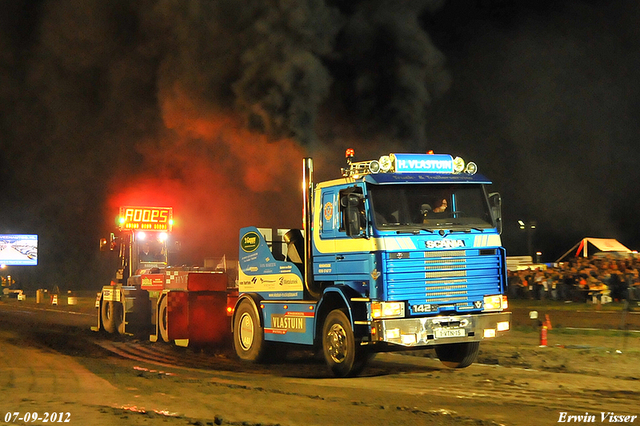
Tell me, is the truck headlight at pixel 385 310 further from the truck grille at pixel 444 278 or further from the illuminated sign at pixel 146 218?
the illuminated sign at pixel 146 218

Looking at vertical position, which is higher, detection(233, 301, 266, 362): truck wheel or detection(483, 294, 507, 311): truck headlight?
detection(483, 294, 507, 311): truck headlight

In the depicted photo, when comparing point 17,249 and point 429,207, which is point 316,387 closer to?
point 429,207

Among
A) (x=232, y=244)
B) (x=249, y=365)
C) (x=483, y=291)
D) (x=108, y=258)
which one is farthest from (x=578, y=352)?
(x=232, y=244)

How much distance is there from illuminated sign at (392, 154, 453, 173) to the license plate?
243 centimetres

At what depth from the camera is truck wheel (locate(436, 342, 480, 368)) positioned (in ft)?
37.3

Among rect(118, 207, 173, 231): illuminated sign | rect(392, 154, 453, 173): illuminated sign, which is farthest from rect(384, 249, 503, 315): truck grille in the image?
rect(118, 207, 173, 231): illuminated sign

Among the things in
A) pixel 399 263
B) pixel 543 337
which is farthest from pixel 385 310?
pixel 543 337

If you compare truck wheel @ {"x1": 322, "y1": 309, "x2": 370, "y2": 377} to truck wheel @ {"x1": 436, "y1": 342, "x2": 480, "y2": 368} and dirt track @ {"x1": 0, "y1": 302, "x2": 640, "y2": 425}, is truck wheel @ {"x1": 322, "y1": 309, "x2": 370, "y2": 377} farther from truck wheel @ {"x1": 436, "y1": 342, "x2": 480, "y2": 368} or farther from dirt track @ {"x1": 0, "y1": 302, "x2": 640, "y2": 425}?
truck wheel @ {"x1": 436, "y1": 342, "x2": 480, "y2": 368}

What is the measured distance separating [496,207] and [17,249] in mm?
55077

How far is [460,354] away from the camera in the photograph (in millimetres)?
11523

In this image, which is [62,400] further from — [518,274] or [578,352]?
[518,274]

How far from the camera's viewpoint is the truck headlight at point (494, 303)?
10.7 meters

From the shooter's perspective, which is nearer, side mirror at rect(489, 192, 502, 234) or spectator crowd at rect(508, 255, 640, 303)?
side mirror at rect(489, 192, 502, 234)

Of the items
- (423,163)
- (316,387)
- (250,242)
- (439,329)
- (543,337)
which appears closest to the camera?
(316,387)
